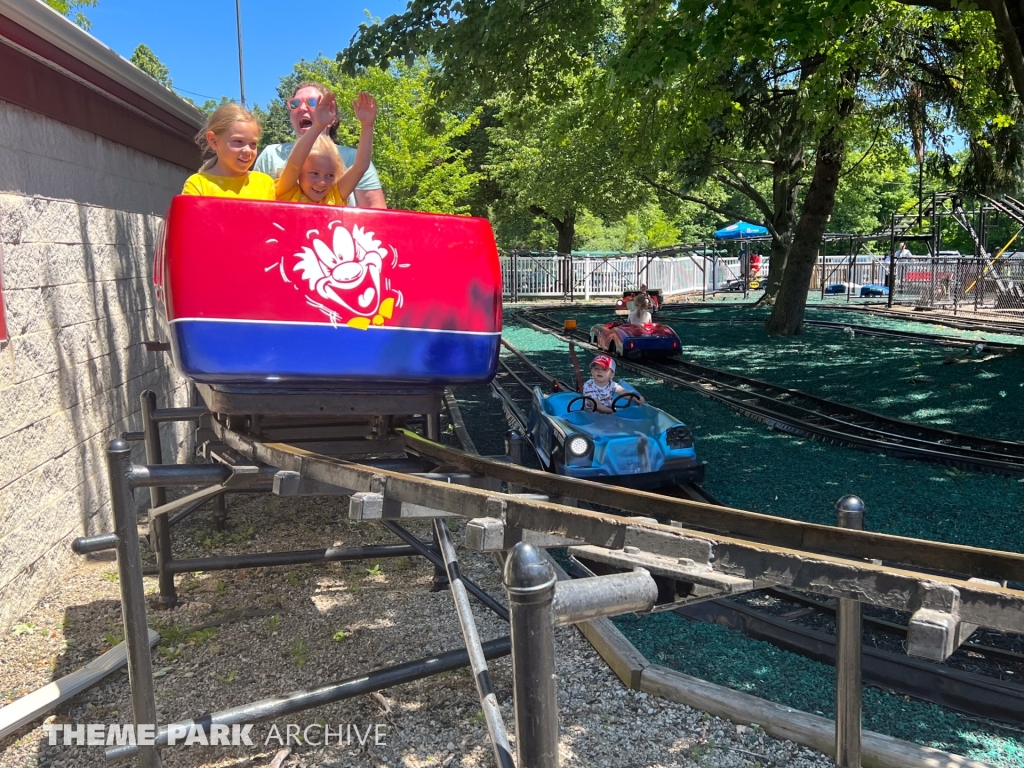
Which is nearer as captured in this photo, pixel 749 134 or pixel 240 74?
pixel 749 134

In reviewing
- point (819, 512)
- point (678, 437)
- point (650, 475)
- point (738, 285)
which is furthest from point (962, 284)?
point (650, 475)

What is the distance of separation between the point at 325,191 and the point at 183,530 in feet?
10.8

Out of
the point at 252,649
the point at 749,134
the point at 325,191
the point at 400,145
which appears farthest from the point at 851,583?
the point at 400,145

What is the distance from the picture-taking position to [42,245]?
5.11m

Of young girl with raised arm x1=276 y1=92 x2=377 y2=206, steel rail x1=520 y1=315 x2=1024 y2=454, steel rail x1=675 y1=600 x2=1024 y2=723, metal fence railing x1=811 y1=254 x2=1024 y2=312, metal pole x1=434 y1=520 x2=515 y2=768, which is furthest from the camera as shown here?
metal fence railing x1=811 y1=254 x2=1024 y2=312

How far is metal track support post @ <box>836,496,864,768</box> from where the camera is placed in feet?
9.48

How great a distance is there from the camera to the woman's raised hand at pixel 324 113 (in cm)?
338

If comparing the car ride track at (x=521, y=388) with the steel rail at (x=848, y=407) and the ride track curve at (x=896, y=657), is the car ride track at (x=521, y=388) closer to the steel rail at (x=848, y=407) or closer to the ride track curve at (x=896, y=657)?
the ride track curve at (x=896, y=657)

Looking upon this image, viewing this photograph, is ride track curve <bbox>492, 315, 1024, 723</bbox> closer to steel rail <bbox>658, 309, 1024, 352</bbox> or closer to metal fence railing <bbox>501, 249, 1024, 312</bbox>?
steel rail <bbox>658, 309, 1024, 352</bbox>

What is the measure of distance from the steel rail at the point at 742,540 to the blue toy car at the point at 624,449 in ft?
9.38

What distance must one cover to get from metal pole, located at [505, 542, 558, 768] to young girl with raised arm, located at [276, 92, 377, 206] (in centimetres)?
257

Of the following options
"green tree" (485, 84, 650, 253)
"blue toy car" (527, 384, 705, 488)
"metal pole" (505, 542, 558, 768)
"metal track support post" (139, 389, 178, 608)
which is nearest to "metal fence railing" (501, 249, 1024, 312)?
"green tree" (485, 84, 650, 253)

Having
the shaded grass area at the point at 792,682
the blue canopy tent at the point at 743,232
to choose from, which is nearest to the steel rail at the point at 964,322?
the blue canopy tent at the point at 743,232

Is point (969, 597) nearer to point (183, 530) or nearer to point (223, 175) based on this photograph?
point (223, 175)
